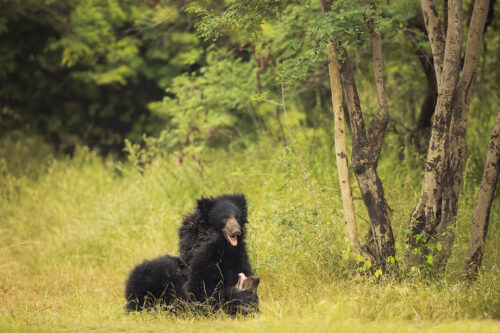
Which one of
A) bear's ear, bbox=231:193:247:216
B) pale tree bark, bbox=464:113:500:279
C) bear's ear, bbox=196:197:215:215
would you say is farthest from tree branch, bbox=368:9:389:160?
bear's ear, bbox=196:197:215:215

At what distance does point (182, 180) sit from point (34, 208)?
10.1 feet

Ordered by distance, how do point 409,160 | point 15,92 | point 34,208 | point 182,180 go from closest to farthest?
point 409,160 < point 182,180 < point 34,208 < point 15,92

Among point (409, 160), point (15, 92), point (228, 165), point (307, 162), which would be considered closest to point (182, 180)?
point (228, 165)

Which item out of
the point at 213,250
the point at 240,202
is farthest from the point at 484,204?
the point at 213,250

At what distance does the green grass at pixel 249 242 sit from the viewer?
457 centimetres

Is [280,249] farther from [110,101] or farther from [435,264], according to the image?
[110,101]

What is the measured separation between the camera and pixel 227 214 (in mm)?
5090

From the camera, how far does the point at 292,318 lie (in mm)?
4488

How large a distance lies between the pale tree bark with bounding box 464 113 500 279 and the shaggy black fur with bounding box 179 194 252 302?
7.04 ft

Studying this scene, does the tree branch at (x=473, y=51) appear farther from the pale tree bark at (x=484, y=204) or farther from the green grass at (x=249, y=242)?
the green grass at (x=249, y=242)

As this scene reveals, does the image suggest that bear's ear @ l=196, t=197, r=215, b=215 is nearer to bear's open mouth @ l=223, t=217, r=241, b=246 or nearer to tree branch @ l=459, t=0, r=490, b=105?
bear's open mouth @ l=223, t=217, r=241, b=246

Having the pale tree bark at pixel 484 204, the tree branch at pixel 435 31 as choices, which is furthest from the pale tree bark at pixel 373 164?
the pale tree bark at pixel 484 204

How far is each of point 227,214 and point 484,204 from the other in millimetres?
2429

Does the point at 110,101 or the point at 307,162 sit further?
the point at 110,101
